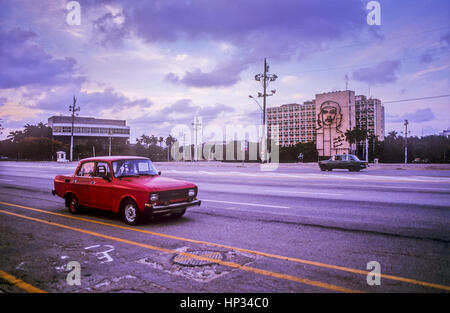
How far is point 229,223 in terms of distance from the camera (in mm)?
7238

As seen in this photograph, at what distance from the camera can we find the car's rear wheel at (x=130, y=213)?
275 inches

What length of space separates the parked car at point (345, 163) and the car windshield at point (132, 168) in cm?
2274

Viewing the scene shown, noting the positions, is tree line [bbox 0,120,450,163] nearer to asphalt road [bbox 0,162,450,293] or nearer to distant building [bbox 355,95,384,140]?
distant building [bbox 355,95,384,140]

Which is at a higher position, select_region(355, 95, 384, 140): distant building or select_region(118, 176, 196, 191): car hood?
select_region(355, 95, 384, 140): distant building

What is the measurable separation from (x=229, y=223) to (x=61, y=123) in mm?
135158

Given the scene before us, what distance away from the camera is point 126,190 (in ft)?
23.5

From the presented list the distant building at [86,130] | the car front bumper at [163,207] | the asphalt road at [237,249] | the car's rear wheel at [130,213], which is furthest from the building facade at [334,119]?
the car's rear wheel at [130,213]

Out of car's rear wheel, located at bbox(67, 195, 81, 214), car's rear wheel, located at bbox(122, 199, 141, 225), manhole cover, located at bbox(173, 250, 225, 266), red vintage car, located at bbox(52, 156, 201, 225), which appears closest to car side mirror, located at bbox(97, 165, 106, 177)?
red vintage car, located at bbox(52, 156, 201, 225)

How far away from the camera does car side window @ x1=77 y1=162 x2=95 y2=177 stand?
8.28m

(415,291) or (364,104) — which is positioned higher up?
(364,104)

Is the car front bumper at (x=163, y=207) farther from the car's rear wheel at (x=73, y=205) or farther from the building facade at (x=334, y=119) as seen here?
the building facade at (x=334, y=119)

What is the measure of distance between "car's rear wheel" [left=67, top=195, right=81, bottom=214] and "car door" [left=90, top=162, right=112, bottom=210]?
862 millimetres
